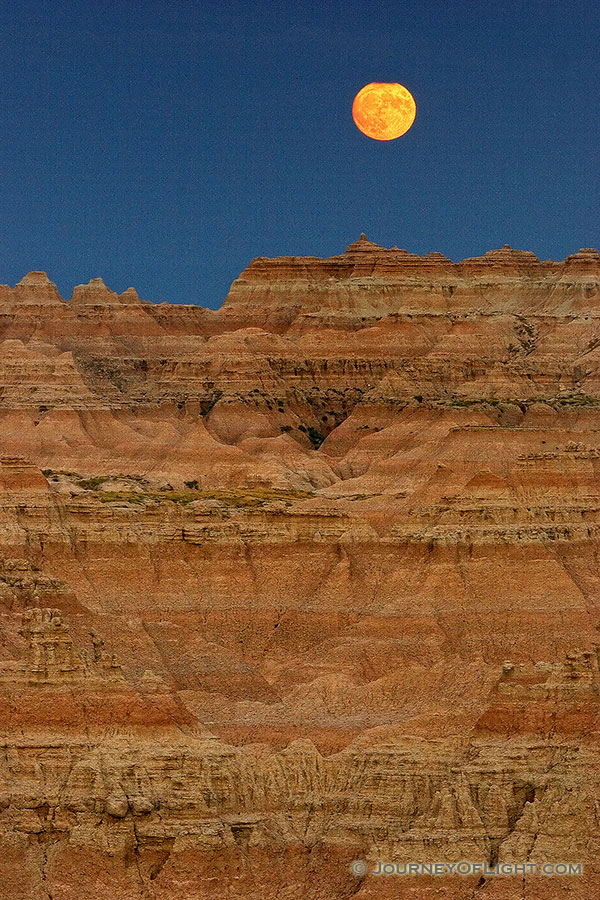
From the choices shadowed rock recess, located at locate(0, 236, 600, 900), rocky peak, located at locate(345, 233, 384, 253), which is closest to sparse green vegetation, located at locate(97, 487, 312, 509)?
shadowed rock recess, located at locate(0, 236, 600, 900)

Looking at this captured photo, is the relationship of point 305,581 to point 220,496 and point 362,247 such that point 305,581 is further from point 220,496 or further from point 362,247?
point 362,247

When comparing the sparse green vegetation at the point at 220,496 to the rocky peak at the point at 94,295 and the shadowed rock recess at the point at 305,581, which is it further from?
the rocky peak at the point at 94,295

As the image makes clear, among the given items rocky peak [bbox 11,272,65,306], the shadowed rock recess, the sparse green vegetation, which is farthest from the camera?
rocky peak [bbox 11,272,65,306]

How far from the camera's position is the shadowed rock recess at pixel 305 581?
64.2 metres

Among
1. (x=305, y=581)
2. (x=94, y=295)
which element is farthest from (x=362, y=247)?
(x=305, y=581)

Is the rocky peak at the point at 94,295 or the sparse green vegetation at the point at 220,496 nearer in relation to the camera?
the sparse green vegetation at the point at 220,496

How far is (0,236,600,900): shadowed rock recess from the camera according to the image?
64.2 m

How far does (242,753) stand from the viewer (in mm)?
69375

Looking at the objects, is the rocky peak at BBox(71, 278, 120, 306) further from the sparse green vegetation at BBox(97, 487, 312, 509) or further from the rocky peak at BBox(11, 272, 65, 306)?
the sparse green vegetation at BBox(97, 487, 312, 509)

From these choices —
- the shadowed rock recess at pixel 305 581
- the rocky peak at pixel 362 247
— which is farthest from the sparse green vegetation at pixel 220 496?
the rocky peak at pixel 362 247

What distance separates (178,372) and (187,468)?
25.9 meters

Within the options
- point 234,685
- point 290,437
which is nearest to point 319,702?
point 234,685

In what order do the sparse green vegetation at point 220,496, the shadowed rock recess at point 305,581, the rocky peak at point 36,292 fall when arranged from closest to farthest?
the shadowed rock recess at point 305,581
the sparse green vegetation at point 220,496
the rocky peak at point 36,292

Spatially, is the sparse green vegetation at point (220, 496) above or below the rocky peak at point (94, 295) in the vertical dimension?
below
